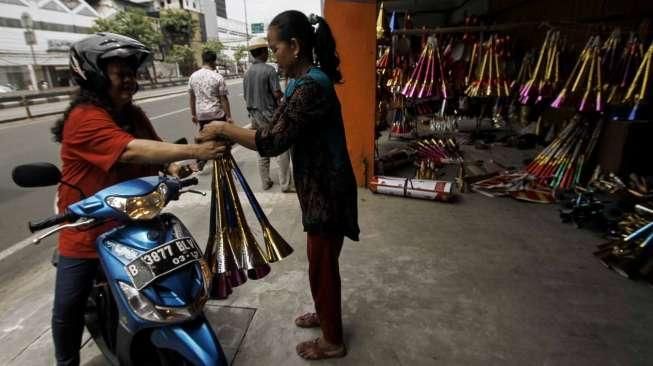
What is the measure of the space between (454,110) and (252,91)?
4.21 m

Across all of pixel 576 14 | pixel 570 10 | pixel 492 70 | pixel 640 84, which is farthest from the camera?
pixel 570 10

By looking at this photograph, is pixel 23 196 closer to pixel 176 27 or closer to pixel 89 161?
pixel 89 161

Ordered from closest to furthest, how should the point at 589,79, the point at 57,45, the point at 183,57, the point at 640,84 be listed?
the point at 640,84
the point at 589,79
the point at 57,45
the point at 183,57

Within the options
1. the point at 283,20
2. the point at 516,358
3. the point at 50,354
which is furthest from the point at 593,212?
the point at 50,354

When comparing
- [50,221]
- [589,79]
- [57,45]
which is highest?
[57,45]

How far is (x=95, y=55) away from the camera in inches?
61.4

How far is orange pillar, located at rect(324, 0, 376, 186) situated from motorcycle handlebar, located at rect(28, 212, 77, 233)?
148 inches

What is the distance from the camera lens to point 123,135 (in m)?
1.54

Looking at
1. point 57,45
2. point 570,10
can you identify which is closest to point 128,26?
point 57,45

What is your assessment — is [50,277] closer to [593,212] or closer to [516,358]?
[516,358]

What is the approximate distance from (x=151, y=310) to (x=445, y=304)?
6.46 ft

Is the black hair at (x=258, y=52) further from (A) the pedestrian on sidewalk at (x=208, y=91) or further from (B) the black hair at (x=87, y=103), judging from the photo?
(B) the black hair at (x=87, y=103)

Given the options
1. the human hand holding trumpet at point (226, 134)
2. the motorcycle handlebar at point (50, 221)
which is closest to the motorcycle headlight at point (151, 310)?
the motorcycle handlebar at point (50, 221)

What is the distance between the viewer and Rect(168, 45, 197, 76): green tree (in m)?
43.4
